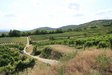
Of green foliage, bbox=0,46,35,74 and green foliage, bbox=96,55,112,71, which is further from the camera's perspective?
green foliage, bbox=0,46,35,74

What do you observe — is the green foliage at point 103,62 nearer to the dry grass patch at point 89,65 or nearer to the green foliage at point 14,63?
the dry grass patch at point 89,65

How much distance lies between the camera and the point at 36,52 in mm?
65000

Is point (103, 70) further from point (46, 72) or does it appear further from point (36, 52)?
point (36, 52)

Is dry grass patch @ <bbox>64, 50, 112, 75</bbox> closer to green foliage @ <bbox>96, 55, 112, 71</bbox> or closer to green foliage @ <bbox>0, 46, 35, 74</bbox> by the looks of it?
green foliage @ <bbox>96, 55, 112, 71</bbox>

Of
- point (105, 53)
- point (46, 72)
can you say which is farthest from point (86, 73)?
point (105, 53)

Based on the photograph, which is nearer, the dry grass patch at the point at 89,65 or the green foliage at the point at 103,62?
the dry grass patch at the point at 89,65

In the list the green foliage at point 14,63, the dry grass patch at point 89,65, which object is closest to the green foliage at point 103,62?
the dry grass patch at point 89,65

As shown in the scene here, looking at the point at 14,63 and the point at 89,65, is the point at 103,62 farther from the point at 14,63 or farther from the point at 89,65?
the point at 14,63

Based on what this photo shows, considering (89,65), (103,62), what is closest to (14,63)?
(89,65)

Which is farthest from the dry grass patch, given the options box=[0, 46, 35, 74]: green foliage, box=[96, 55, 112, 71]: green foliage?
box=[0, 46, 35, 74]: green foliage

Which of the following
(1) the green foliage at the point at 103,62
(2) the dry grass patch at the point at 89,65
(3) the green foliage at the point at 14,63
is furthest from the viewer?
(3) the green foliage at the point at 14,63

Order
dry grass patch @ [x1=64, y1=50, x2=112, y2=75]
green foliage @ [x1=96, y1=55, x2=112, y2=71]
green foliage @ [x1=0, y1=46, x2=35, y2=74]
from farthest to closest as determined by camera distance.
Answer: green foliage @ [x1=0, y1=46, x2=35, y2=74], green foliage @ [x1=96, y1=55, x2=112, y2=71], dry grass patch @ [x1=64, y1=50, x2=112, y2=75]

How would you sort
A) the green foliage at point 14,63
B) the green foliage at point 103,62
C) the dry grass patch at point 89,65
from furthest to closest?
the green foliage at point 14,63 → the green foliage at point 103,62 → the dry grass patch at point 89,65

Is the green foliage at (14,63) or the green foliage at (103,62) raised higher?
the green foliage at (103,62)
